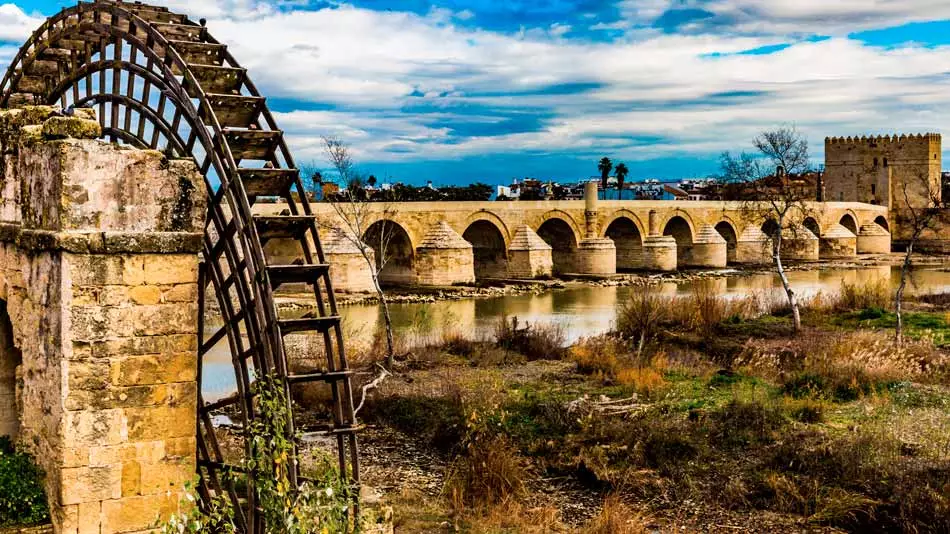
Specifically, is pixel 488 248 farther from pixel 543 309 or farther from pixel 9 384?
pixel 9 384

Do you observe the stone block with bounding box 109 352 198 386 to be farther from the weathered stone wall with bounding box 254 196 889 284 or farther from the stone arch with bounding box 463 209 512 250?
the stone arch with bounding box 463 209 512 250

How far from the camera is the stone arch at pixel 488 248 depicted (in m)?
34.1

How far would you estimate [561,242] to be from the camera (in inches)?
1458

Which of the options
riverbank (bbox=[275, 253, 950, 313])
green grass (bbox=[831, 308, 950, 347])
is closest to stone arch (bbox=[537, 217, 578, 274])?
riverbank (bbox=[275, 253, 950, 313])

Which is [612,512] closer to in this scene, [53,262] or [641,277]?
[53,262]

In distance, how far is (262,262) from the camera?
5535 mm

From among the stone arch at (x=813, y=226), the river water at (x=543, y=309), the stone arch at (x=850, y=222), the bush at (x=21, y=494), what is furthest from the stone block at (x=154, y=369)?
the stone arch at (x=850, y=222)

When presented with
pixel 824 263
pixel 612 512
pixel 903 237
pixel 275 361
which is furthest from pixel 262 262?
pixel 903 237

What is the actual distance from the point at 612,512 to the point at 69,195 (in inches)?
179

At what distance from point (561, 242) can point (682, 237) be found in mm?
7792

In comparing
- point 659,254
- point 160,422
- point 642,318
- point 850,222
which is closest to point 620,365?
point 642,318

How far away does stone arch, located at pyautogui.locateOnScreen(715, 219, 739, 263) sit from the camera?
146ft

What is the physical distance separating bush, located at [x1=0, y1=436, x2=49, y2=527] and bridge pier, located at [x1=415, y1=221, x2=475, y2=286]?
25.0 meters

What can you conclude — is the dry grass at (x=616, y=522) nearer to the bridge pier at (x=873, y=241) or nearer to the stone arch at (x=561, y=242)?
the stone arch at (x=561, y=242)
